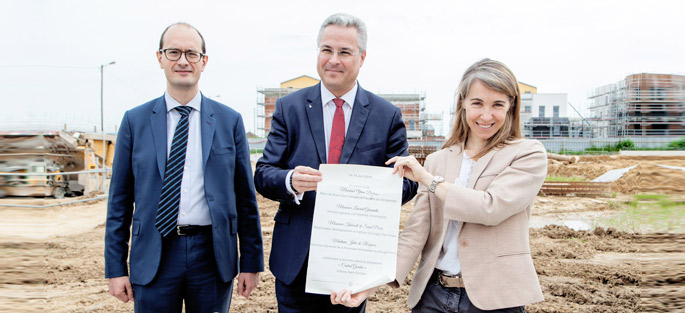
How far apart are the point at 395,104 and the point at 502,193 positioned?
169 feet

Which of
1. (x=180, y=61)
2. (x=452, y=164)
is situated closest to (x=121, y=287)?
(x=180, y=61)

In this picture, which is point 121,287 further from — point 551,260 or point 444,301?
point 551,260

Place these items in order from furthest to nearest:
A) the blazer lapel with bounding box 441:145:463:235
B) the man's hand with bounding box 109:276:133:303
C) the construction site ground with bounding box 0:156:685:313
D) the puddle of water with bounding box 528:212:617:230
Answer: the puddle of water with bounding box 528:212:617:230, the construction site ground with bounding box 0:156:685:313, the man's hand with bounding box 109:276:133:303, the blazer lapel with bounding box 441:145:463:235

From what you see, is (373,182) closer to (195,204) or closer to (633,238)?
(195,204)

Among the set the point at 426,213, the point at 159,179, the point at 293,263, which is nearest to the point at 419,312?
the point at 426,213

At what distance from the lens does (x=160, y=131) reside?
2.63 meters

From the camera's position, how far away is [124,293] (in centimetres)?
267

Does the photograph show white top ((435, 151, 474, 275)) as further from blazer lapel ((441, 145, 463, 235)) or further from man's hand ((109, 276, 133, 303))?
man's hand ((109, 276, 133, 303))

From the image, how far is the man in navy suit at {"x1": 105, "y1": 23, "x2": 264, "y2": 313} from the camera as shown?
256 cm

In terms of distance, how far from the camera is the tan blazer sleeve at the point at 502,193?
1.96 metres

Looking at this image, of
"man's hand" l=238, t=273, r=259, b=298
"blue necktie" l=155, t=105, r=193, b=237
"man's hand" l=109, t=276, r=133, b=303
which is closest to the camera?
"blue necktie" l=155, t=105, r=193, b=237

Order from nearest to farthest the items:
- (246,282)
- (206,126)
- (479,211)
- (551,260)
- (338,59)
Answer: (479,211) < (338,59) < (206,126) < (246,282) < (551,260)

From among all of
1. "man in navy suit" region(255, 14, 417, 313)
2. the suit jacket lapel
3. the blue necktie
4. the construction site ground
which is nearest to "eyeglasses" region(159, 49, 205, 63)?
the blue necktie

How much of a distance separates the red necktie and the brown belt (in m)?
0.84
